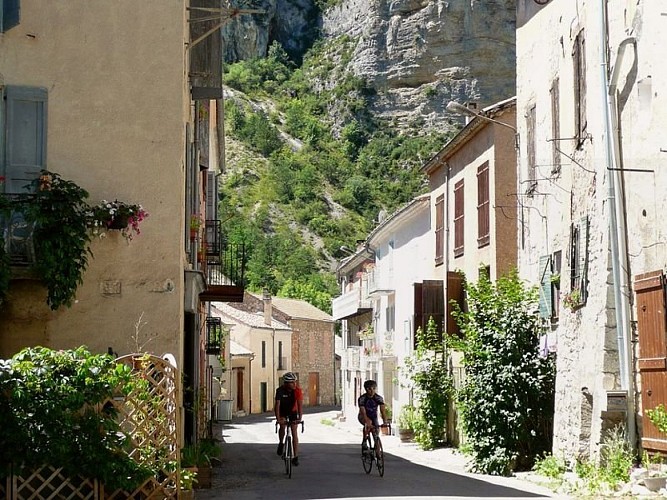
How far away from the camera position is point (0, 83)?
14.1 meters

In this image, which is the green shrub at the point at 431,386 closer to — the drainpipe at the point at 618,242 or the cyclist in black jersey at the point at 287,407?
the cyclist in black jersey at the point at 287,407

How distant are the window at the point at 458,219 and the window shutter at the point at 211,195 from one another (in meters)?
6.28

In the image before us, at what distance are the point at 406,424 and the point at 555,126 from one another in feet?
48.9

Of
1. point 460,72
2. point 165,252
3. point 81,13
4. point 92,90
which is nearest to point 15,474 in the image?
point 165,252

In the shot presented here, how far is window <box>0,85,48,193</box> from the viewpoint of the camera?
14.0 meters

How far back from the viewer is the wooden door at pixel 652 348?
521 inches

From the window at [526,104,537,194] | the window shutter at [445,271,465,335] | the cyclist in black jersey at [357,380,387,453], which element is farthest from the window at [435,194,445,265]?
the cyclist in black jersey at [357,380,387,453]

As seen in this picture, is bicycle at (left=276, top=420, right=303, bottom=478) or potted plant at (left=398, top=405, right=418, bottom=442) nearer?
bicycle at (left=276, top=420, right=303, bottom=478)

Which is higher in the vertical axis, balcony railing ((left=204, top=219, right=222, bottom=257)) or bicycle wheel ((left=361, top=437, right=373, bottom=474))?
balcony railing ((left=204, top=219, right=222, bottom=257))

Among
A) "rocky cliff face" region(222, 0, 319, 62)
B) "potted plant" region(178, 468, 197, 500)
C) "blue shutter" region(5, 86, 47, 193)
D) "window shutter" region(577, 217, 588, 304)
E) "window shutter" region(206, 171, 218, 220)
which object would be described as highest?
"rocky cliff face" region(222, 0, 319, 62)

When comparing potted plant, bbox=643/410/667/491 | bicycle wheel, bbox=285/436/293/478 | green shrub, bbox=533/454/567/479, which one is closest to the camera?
potted plant, bbox=643/410/667/491

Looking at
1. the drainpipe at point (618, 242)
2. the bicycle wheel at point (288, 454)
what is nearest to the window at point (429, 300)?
the bicycle wheel at point (288, 454)

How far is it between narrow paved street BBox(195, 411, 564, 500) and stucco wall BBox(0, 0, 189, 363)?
2782 millimetres

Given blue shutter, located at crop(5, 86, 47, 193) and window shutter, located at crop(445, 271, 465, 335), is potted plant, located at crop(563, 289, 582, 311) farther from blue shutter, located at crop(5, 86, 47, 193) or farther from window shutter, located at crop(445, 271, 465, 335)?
window shutter, located at crop(445, 271, 465, 335)
